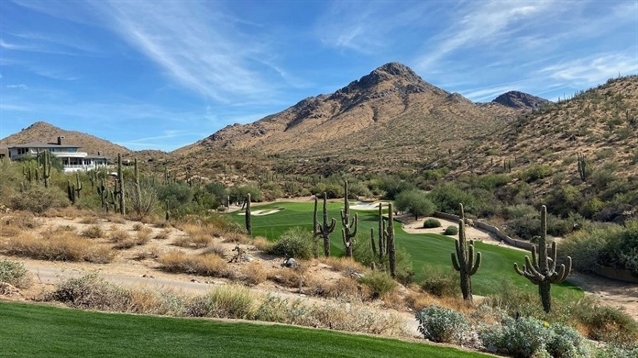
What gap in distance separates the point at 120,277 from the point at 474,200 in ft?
126

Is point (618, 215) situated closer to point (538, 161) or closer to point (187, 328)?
point (538, 161)

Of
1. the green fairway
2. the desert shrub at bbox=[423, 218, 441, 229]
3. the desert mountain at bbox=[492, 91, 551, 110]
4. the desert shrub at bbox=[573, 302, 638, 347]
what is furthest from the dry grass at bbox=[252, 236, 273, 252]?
the desert mountain at bbox=[492, 91, 551, 110]

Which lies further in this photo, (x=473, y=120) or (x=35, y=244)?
(x=473, y=120)

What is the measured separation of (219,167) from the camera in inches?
3182

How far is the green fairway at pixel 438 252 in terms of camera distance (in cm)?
2189

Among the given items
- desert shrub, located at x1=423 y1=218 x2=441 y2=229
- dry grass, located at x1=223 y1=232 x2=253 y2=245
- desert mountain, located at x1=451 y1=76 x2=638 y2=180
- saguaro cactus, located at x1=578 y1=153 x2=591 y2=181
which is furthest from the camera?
desert mountain, located at x1=451 y1=76 x2=638 y2=180

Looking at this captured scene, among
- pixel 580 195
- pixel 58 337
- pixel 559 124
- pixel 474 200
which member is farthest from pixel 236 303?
pixel 559 124

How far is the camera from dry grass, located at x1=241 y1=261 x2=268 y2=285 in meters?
16.8

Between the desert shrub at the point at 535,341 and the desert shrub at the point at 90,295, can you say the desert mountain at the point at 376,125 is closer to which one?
→ the desert shrub at the point at 535,341

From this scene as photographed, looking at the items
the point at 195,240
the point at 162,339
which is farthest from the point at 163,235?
the point at 162,339

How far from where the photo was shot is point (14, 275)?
11750mm

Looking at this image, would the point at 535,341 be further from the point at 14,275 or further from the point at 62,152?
the point at 62,152

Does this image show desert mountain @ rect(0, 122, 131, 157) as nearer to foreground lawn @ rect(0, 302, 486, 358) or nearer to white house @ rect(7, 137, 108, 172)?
white house @ rect(7, 137, 108, 172)

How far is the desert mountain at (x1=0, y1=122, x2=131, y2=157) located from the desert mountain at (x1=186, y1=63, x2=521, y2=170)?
128 feet
